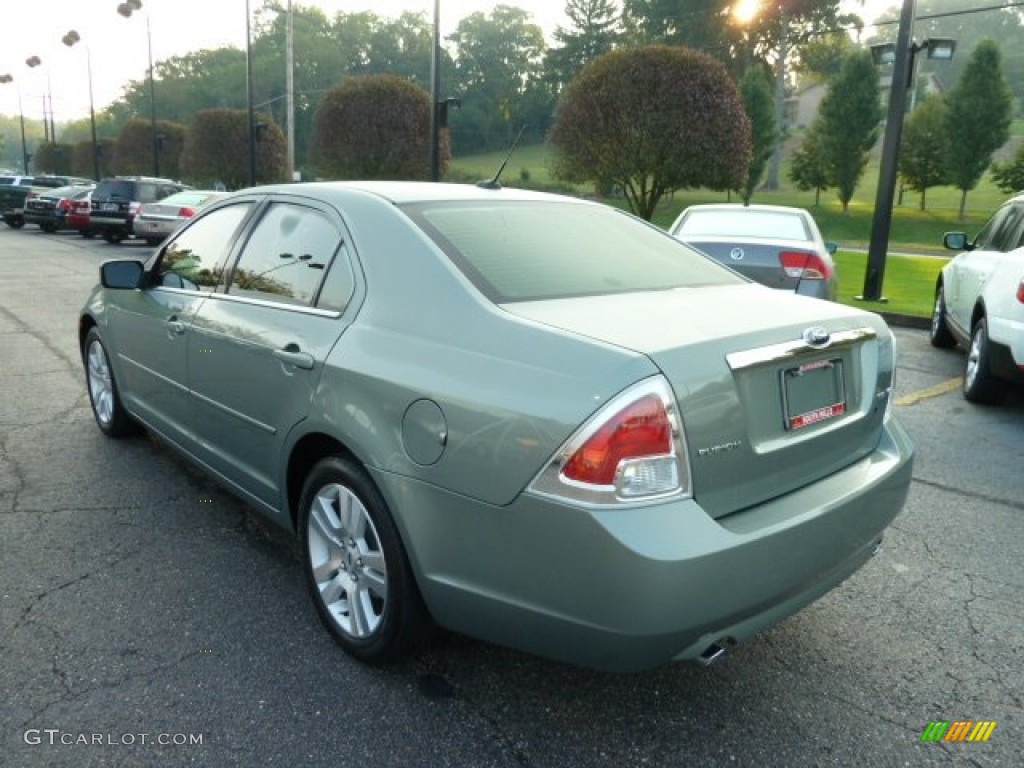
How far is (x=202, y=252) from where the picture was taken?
3.96 m

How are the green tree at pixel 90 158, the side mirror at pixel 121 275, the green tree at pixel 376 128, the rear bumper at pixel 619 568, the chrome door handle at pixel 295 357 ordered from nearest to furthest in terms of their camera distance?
the rear bumper at pixel 619 568, the chrome door handle at pixel 295 357, the side mirror at pixel 121 275, the green tree at pixel 376 128, the green tree at pixel 90 158

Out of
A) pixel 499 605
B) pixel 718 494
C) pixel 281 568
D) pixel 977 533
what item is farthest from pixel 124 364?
pixel 977 533

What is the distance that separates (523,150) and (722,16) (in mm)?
42732

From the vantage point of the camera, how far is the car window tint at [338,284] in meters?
2.87

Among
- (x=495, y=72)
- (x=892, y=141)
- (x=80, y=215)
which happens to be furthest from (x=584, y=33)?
(x=892, y=141)

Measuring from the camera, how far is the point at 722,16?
187ft

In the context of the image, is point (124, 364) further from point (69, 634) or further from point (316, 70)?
point (316, 70)

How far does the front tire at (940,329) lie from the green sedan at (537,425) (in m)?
6.37

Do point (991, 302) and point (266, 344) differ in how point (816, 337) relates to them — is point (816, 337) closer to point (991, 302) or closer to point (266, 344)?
point (266, 344)

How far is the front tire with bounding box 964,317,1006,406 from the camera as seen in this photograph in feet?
20.5

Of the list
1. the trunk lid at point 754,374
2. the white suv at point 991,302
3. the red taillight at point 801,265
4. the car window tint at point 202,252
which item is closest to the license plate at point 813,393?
the trunk lid at point 754,374

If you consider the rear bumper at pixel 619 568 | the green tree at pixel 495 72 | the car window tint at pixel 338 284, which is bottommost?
the rear bumper at pixel 619 568

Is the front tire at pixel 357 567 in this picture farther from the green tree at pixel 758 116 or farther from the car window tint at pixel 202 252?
the green tree at pixel 758 116

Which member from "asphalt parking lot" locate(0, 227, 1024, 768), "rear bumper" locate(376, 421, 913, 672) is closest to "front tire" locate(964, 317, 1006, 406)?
"asphalt parking lot" locate(0, 227, 1024, 768)
